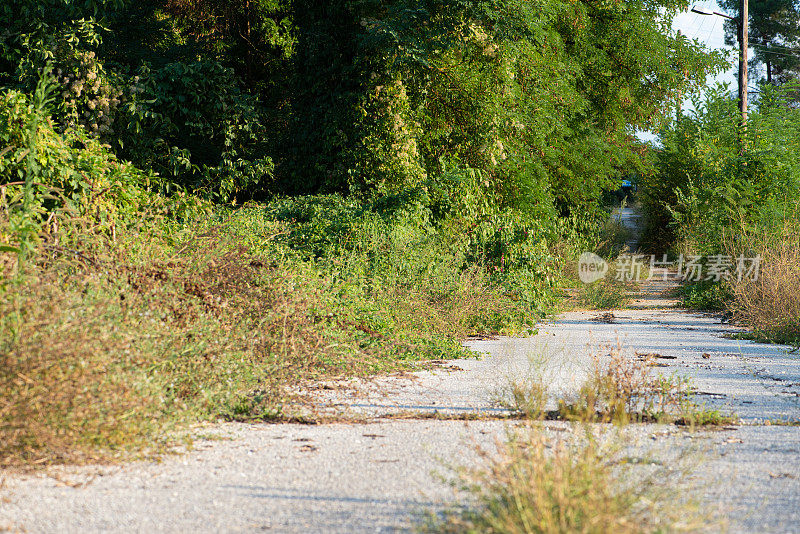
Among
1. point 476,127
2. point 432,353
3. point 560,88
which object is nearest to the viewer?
point 432,353

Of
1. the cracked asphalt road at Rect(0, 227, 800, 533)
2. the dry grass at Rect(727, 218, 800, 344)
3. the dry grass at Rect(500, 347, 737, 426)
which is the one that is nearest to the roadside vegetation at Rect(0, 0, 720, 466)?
the cracked asphalt road at Rect(0, 227, 800, 533)

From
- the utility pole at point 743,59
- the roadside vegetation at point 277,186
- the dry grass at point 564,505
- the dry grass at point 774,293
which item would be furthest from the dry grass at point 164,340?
the utility pole at point 743,59

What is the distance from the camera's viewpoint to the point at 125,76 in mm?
14953

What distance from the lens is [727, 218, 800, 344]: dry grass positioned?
11.0 metres

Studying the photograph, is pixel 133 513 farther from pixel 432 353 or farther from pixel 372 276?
pixel 372 276

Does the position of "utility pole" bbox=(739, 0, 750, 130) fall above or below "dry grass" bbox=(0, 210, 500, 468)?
above

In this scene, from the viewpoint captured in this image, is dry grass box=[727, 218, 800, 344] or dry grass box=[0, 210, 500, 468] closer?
dry grass box=[0, 210, 500, 468]

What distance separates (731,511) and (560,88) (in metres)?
17.3

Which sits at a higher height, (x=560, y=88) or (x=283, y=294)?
(x=560, y=88)

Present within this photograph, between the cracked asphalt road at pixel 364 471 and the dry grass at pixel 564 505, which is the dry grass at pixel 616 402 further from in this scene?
the dry grass at pixel 564 505

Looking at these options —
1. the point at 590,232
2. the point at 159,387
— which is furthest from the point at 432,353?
the point at 590,232

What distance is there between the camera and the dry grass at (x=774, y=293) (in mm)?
10953

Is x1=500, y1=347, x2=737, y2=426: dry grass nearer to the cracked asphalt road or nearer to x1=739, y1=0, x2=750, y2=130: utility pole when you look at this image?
the cracked asphalt road

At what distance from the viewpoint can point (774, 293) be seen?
1134cm
